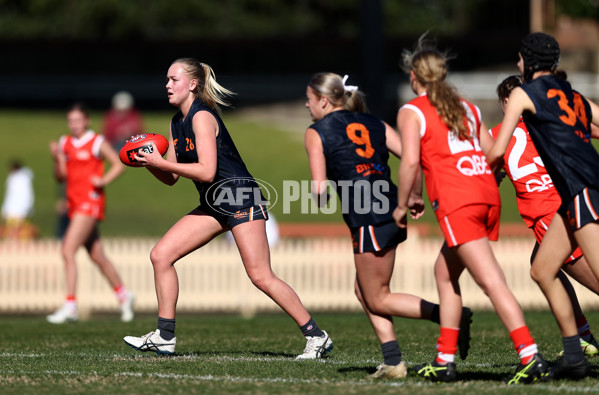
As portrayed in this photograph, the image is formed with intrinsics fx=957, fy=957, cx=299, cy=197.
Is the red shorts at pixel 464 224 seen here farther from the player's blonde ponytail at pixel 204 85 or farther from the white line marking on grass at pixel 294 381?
the player's blonde ponytail at pixel 204 85

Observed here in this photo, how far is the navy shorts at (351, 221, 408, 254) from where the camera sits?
5918 millimetres

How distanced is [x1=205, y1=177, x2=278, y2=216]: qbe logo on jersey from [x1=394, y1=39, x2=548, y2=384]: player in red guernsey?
1686 mm

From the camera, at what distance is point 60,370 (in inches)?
258

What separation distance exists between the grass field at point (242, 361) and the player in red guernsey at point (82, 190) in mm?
680

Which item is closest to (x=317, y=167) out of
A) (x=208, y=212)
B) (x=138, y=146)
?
(x=208, y=212)

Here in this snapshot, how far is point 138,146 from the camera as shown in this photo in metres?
7.04

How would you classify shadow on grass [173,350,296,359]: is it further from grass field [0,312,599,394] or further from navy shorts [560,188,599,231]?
navy shorts [560,188,599,231]

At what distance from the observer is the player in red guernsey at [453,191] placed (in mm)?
5617

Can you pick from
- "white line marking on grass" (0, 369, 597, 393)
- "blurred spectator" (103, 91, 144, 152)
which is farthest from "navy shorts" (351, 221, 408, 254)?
"blurred spectator" (103, 91, 144, 152)

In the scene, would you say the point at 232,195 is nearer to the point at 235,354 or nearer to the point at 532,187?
the point at 235,354

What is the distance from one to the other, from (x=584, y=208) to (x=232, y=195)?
2.62 metres

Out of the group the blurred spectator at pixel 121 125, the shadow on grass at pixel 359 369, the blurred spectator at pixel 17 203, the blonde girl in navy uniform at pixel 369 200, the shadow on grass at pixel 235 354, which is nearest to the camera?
the blonde girl in navy uniform at pixel 369 200

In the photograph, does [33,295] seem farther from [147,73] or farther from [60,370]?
[147,73]

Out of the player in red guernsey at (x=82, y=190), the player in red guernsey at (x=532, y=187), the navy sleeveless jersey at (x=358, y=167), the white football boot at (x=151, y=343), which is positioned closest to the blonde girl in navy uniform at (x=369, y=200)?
the navy sleeveless jersey at (x=358, y=167)
